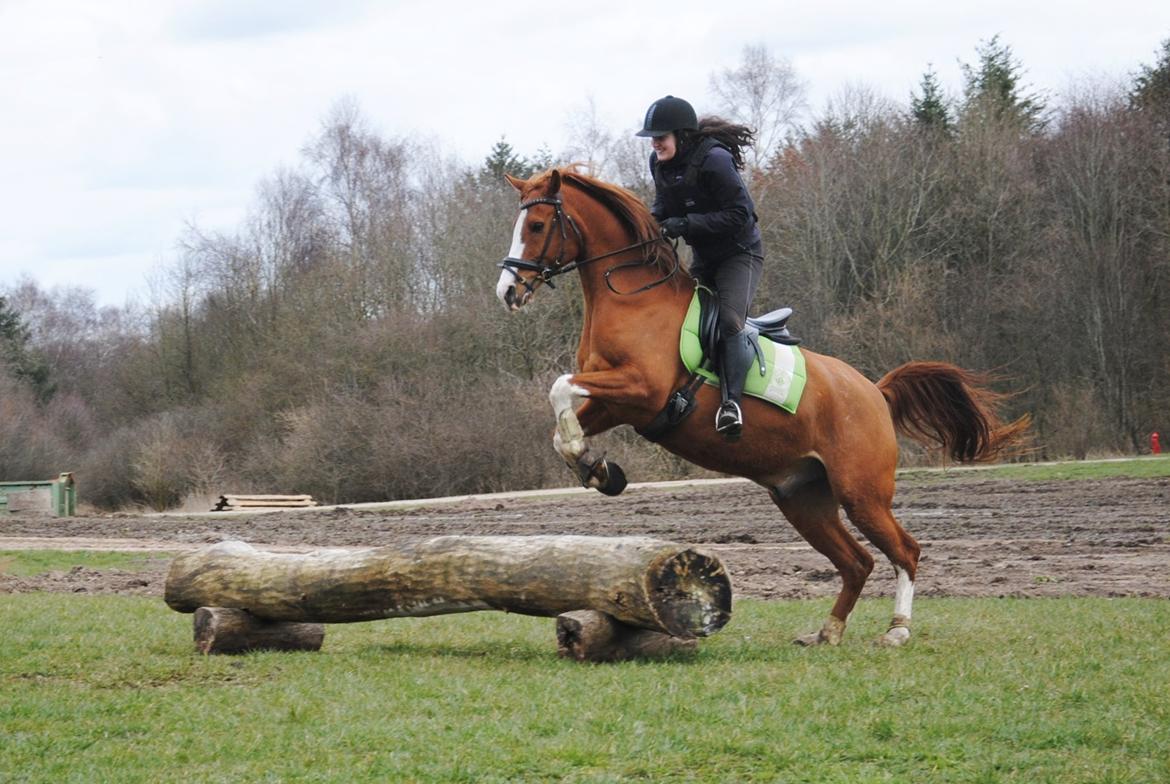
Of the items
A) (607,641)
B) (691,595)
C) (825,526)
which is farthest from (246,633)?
(825,526)

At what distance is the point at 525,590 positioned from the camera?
8516 millimetres

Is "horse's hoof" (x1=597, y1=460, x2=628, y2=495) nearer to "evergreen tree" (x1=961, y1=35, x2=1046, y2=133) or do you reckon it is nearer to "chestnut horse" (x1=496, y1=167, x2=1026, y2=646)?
"chestnut horse" (x1=496, y1=167, x2=1026, y2=646)

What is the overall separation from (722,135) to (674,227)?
0.72 meters

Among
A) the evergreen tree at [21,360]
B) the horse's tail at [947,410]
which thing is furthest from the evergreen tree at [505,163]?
the horse's tail at [947,410]

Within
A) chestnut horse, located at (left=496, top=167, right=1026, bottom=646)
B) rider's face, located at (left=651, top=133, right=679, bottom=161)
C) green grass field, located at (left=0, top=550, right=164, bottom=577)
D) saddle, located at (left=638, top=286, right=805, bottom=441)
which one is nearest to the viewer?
chestnut horse, located at (left=496, top=167, right=1026, bottom=646)

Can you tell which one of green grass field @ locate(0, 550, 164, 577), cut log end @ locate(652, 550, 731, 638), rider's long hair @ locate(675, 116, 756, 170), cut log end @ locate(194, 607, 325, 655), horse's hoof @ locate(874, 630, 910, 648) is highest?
rider's long hair @ locate(675, 116, 756, 170)

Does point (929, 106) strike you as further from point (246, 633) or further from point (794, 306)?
point (246, 633)

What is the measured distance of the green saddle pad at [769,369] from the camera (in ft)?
29.1

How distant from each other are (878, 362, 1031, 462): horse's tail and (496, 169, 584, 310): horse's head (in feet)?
10.2

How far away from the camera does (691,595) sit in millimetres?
8289

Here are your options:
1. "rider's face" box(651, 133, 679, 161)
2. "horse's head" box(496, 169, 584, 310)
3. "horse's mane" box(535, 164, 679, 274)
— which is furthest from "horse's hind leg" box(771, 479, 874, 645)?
"rider's face" box(651, 133, 679, 161)

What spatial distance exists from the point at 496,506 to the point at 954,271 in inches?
844

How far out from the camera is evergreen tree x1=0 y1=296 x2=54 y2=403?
59.8 metres

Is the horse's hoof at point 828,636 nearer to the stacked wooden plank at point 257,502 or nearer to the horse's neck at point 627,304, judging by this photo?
the horse's neck at point 627,304
